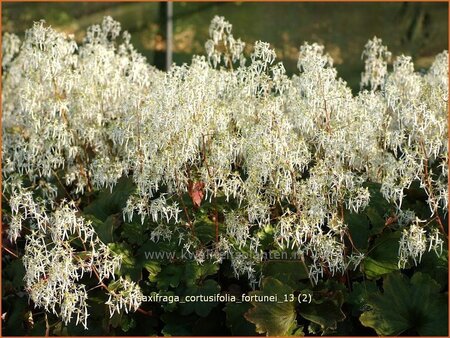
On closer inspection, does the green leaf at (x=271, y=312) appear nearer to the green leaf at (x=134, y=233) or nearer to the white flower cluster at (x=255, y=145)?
the white flower cluster at (x=255, y=145)

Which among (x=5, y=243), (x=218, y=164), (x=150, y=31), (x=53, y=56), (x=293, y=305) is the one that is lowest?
(x=293, y=305)

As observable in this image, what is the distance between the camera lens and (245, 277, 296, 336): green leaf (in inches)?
132

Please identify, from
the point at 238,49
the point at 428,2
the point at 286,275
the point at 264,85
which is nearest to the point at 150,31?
the point at 428,2

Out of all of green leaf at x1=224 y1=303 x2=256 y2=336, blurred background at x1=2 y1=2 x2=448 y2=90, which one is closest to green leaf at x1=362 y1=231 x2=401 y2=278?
green leaf at x1=224 y1=303 x2=256 y2=336

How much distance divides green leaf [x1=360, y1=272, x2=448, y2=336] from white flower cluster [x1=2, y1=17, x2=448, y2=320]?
8.7 inches

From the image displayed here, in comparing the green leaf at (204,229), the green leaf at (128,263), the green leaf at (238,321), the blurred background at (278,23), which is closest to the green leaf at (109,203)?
the green leaf at (128,263)

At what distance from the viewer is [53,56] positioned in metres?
4.25

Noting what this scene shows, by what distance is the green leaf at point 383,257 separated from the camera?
3.60m

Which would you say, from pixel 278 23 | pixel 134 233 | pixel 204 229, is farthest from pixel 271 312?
pixel 278 23

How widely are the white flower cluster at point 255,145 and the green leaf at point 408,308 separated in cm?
22

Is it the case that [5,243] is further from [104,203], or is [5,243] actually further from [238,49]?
[238,49]

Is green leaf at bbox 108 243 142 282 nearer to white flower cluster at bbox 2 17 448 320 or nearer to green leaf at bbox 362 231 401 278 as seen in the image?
white flower cluster at bbox 2 17 448 320

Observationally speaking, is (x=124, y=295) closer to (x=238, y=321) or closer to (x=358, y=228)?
(x=238, y=321)

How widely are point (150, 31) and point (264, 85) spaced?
18.6 feet
